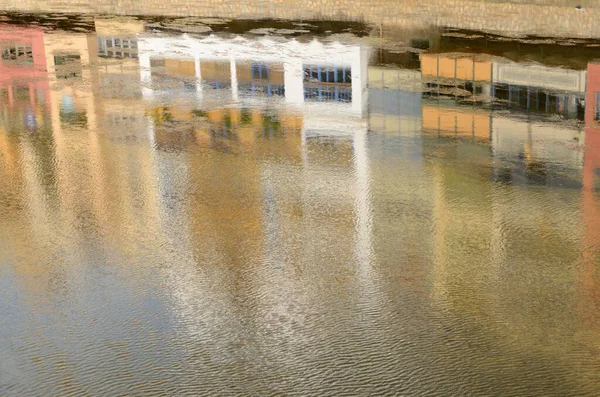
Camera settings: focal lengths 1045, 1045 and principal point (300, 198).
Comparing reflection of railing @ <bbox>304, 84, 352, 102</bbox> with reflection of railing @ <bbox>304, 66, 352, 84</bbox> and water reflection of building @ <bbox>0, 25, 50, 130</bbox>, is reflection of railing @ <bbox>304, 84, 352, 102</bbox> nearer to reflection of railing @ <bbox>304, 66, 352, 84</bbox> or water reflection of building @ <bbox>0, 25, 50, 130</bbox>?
reflection of railing @ <bbox>304, 66, 352, 84</bbox>

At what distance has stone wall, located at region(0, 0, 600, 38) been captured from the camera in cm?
2986

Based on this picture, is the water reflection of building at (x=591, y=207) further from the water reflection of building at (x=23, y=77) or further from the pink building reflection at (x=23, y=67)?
the pink building reflection at (x=23, y=67)

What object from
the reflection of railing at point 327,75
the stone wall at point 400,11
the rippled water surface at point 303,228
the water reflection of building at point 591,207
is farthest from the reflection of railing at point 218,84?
the stone wall at point 400,11

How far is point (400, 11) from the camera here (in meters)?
34.2

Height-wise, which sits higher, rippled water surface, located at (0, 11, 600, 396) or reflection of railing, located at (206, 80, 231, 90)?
reflection of railing, located at (206, 80, 231, 90)

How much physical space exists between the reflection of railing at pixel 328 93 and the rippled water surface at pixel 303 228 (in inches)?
2.0

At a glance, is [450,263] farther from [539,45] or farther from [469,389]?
[539,45]

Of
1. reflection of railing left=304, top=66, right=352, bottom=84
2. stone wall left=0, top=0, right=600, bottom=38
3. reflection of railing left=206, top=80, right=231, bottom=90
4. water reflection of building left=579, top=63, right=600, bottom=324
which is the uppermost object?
stone wall left=0, top=0, right=600, bottom=38

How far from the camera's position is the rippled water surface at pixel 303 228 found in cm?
884

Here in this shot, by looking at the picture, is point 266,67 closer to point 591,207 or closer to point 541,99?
point 541,99

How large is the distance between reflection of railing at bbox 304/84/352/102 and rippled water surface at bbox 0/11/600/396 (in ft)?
0.17

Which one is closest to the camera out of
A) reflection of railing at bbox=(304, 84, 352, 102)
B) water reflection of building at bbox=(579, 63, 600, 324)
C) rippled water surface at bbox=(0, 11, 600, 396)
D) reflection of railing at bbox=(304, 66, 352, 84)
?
rippled water surface at bbox=(0, 11, 600, 396)

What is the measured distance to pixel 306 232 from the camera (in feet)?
40.5

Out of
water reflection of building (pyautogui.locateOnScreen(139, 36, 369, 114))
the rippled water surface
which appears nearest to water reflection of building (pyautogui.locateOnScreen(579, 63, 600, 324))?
the rippled water surface
